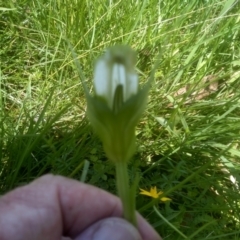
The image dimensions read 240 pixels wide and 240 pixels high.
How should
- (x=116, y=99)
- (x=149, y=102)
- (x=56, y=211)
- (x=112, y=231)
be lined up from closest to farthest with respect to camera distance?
(x=116, y=99) → (x=112, y=231) → (x=56, y=211) → (x=149, y=102)

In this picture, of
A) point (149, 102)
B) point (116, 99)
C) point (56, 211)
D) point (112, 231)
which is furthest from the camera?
point (149, 102)

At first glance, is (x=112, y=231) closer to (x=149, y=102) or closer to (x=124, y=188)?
(x=124, y=188)

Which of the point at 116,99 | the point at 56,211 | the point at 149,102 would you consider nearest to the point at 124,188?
the point at 116,99

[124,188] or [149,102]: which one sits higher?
[149,102]

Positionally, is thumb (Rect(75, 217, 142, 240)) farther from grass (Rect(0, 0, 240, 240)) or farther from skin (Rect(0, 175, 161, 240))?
grass (Rect(0, 0, 240, 240))

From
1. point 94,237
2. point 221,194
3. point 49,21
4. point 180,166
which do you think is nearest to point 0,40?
point 49,21

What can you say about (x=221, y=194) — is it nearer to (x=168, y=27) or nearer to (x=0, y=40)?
(x=168, y=27)

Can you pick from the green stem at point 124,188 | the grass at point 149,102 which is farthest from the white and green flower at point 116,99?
the grass at point 149,102
